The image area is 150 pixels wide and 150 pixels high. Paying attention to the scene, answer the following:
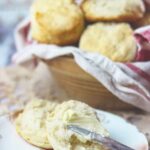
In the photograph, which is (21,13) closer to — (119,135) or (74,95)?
(74,95)

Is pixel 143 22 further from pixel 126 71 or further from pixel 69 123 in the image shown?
pixel 69 123

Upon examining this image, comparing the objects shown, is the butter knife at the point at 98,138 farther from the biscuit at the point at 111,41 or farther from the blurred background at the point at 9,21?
the blurred background at the point at 9,21

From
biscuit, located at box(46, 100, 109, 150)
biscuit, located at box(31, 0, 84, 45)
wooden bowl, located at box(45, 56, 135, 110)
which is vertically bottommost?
wooden bowl, located at box(45, 56, 135, 110)

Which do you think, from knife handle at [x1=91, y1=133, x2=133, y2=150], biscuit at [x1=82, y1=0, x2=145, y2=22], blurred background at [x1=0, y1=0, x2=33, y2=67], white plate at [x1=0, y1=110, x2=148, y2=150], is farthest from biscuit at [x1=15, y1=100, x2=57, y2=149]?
blurred background at [x1=0, y1=0, x2=33, y2=67]

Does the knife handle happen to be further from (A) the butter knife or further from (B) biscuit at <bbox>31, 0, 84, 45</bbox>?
(B) biscuit at <bbox>31, 0, 84, 45</bbox>

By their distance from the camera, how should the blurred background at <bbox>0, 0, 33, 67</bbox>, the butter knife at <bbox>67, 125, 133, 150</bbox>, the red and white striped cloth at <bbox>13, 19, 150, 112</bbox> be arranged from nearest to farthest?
the butter knife at <bbox>67, 125, 133, 150</bbox>
the red and white striped cloth at <bbox>13, 19, 150, 112</bbox>
the blurred background at <bbox>0, 0, 33, 67</bbox>

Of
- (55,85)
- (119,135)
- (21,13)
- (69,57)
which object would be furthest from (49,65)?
→ (21,13)

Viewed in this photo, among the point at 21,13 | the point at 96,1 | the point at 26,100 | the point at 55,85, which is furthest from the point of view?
the point at 21,13
